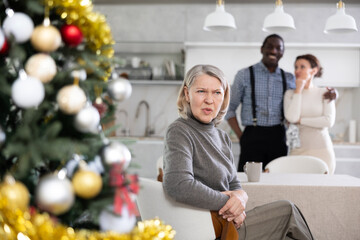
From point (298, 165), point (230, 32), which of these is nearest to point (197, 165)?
point (298, 165)

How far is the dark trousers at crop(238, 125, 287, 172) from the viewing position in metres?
3.10

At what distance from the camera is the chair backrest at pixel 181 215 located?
147cm

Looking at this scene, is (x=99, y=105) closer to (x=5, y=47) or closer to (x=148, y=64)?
(x=5, y=47)

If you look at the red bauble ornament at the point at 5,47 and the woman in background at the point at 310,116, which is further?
the woman in background at the point at 310,116

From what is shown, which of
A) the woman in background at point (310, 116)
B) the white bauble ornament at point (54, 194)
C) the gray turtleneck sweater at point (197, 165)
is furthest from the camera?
the woman in background at point (310, 116)

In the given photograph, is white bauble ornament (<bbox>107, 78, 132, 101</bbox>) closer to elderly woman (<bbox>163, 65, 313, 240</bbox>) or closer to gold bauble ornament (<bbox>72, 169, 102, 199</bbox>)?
gold bauble ornament (<bbox>72, 169, 102, 199</bbox>)

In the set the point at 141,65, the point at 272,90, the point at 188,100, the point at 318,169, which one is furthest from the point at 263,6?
the point at 188,100

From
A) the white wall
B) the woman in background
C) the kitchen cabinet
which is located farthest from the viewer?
the kitchen cabinet

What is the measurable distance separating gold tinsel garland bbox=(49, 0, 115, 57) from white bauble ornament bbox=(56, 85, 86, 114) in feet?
0.33

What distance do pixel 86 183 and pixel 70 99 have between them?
0.40ft

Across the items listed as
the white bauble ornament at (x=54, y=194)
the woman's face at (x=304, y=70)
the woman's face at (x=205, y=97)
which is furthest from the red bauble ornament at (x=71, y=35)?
the woman's face at (x=304, y=70)

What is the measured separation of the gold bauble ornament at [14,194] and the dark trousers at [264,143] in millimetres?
2676

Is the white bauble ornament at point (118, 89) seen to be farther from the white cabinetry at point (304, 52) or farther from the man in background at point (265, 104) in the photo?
the white cabinetry at point (304, 52)

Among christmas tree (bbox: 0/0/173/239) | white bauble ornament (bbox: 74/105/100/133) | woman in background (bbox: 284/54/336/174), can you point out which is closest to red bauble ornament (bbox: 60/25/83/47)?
christmas tree (bbox: 0/0/173/239)
